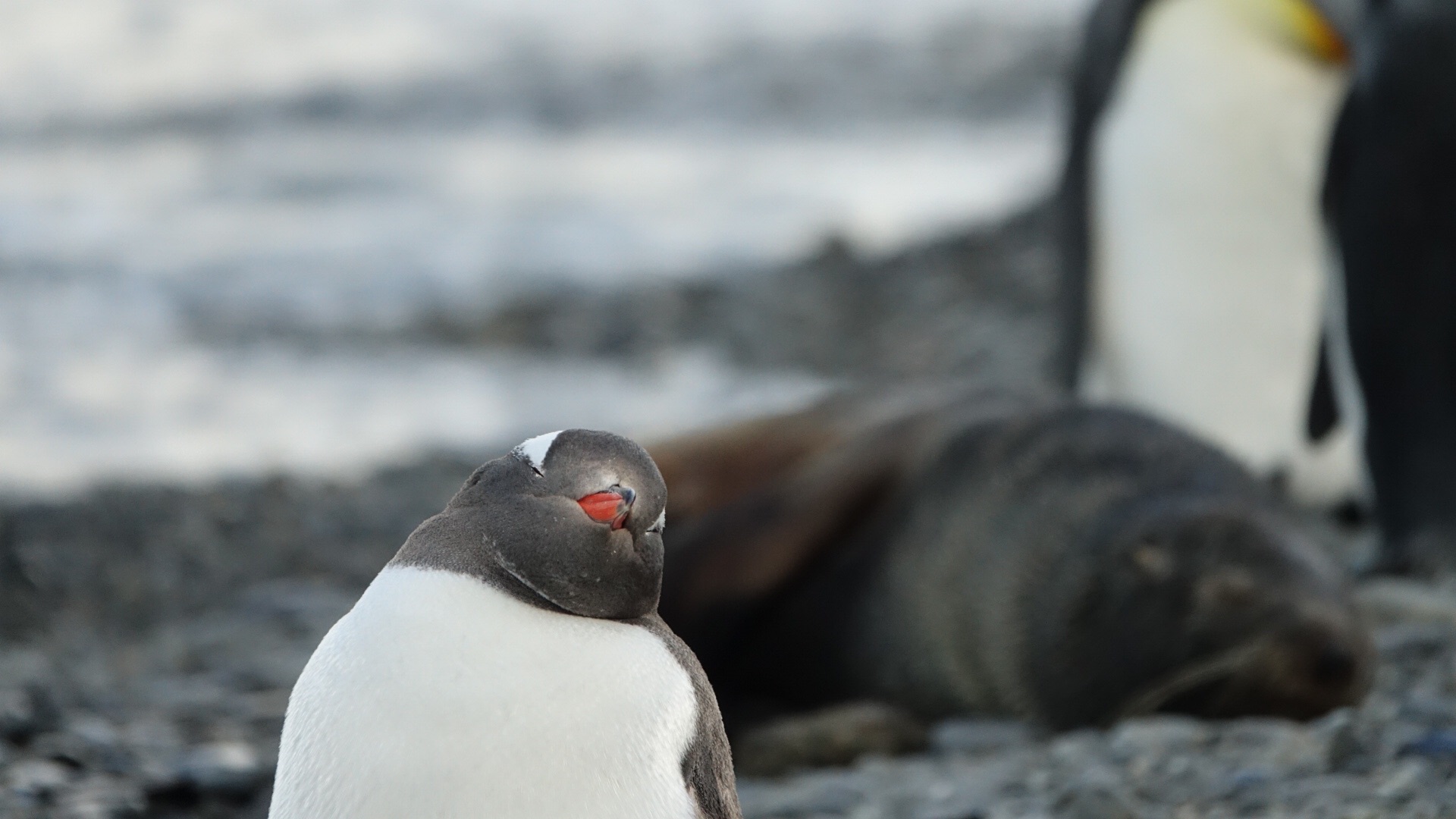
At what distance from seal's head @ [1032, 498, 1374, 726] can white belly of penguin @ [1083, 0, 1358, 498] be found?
3143mm

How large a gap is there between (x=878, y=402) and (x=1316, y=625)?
1592mm

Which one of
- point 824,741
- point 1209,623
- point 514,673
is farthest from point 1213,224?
point 514,673

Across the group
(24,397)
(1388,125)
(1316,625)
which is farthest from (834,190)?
(1316,625)

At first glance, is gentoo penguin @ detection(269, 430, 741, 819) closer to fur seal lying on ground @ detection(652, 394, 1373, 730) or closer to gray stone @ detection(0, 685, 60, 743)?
gray stone @ detection(0, 685, 60, 743)

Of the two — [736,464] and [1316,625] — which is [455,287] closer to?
[736,464]

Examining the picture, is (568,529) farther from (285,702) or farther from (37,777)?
(285,702)

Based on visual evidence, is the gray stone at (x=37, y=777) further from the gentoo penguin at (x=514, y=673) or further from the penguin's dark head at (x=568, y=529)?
the penguin's dark head at (x=568, y=529)

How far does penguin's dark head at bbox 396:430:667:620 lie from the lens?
192 cm

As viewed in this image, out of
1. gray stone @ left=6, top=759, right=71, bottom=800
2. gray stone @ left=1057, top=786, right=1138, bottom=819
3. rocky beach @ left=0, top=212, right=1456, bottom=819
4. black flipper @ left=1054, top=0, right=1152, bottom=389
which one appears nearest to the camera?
gray stone @ left=1057, top=786, right=1138, bottom=819

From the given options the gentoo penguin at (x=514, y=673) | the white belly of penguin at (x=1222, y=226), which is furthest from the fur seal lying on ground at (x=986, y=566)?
the white belly of penguin at (x=1222, y=226)

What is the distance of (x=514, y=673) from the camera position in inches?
76.1

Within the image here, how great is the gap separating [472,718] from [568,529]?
0.76 ft

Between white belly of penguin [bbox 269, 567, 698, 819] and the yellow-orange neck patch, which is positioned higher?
the yellow-orange neck patch

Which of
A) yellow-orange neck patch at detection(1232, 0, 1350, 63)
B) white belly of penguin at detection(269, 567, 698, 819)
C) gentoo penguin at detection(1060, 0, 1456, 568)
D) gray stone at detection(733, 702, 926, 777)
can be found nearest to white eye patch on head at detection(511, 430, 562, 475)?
white belly of penguin at detection(269, 567, 698, 819)
